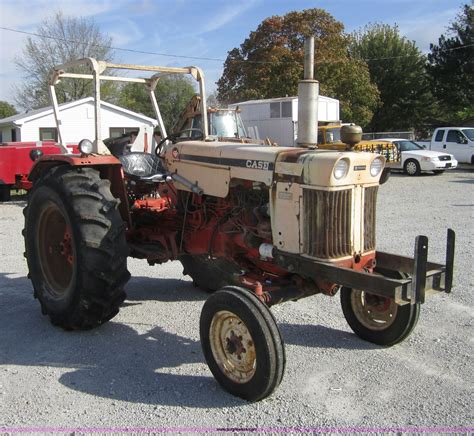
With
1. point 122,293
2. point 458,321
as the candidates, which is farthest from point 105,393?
point 458,321

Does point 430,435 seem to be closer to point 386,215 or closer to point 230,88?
point 386,215

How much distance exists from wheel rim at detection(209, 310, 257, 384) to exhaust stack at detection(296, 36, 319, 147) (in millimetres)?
1374

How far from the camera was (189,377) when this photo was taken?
387 cm

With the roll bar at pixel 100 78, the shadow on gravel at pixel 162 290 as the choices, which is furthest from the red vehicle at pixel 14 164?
the shadow on gravel at pixel 162 290

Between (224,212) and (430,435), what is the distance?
7.33ft

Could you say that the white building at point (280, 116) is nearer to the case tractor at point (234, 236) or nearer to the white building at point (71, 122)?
the white building at point (71, 122)

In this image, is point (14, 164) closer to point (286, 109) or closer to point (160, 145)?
point (160, 145)

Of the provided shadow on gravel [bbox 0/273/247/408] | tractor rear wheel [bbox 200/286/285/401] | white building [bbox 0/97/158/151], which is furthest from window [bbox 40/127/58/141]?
tractor rear wheel [bbox 200/286/285/401]

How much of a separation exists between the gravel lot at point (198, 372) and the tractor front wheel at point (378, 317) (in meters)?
0.10

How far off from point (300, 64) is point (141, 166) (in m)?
27.5

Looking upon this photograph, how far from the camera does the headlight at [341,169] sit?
11.5 feet

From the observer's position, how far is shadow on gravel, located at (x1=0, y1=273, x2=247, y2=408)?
363cm

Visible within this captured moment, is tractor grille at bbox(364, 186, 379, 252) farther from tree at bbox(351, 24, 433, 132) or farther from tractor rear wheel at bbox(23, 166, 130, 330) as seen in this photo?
tree at bbox(351, 24, 433, 132)

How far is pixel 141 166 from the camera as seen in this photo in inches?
223
